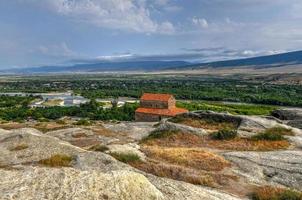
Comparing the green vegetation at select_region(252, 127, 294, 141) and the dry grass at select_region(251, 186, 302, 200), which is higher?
the dry grass at select_region(251, 186, 302, 200)

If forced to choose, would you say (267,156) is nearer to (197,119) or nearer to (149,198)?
(149,198)

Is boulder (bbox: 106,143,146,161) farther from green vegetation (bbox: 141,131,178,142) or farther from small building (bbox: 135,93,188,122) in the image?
small building (bbox: 135,93,188,122)

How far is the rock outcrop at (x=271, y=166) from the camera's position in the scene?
3047cm

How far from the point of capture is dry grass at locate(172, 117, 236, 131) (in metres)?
55.9

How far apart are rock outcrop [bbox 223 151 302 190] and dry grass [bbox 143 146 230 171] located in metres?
1.56

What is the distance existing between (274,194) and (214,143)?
19185 mm

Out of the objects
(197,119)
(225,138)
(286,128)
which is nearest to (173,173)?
(225,138)

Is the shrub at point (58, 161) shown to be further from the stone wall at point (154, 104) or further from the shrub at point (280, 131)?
the stone wall at point (154, 104)

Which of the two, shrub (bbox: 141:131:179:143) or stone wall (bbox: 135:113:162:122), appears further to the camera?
stone wall (bbox: 135:113:162:122)

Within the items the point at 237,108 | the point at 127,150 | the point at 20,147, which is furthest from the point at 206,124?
the point at 237,108

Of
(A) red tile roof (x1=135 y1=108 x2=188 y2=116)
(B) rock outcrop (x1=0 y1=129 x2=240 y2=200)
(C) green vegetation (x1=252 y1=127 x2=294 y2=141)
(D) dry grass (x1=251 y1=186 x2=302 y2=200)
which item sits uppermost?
(B) rock outcrop (x1=0 y1=129 x2=240 y2=200)

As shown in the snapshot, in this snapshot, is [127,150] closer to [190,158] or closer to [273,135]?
[190,158]

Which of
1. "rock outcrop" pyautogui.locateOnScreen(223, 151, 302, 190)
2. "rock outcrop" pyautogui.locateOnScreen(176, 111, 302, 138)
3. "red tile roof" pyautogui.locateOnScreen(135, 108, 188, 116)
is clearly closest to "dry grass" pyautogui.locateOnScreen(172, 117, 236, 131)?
"rock outcrop" pyautogui.locateOnScreen(176, 111, 302, 138)

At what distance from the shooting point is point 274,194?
2517 centimetres
